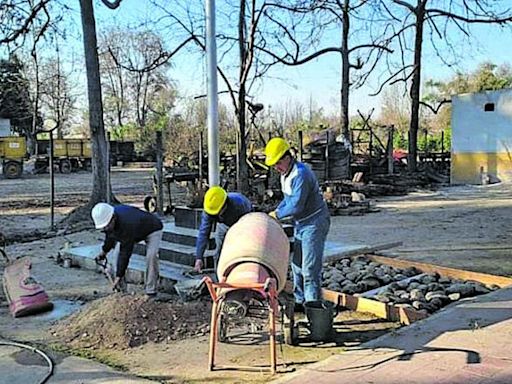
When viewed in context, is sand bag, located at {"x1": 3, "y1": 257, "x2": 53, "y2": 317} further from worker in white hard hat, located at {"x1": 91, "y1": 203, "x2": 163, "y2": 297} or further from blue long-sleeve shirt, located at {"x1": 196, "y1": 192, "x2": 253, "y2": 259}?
blue long-sleeve shirt, located at {"x1": 196, "y1": 192, "x2": 253, "y2": 259}

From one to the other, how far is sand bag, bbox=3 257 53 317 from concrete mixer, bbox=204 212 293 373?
248cm

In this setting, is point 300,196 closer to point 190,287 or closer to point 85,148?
point 190,287

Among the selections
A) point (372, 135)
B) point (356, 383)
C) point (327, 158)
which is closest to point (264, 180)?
point (327, 158)

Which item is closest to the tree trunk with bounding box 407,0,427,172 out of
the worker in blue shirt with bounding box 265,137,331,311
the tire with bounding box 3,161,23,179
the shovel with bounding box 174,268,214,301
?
the tire with bounding box 3,161,23,179

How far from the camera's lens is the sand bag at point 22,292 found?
7.01 m

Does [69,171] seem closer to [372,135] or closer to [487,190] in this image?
[372,135]

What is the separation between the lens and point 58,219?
1593 centimetres

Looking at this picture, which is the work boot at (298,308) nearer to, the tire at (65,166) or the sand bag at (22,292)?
the sand bag at (22,292)

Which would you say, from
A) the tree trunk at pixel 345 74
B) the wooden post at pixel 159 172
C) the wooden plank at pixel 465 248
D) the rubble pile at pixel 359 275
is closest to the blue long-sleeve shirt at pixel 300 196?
the rubble pile at pixel 359 275

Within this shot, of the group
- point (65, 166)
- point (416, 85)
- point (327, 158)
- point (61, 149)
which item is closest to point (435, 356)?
point (327, 158)

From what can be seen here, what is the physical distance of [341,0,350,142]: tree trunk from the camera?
24.4 metres

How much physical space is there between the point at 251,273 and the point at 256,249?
0.23m

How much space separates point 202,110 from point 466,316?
2833 cm

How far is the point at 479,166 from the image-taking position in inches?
1014
